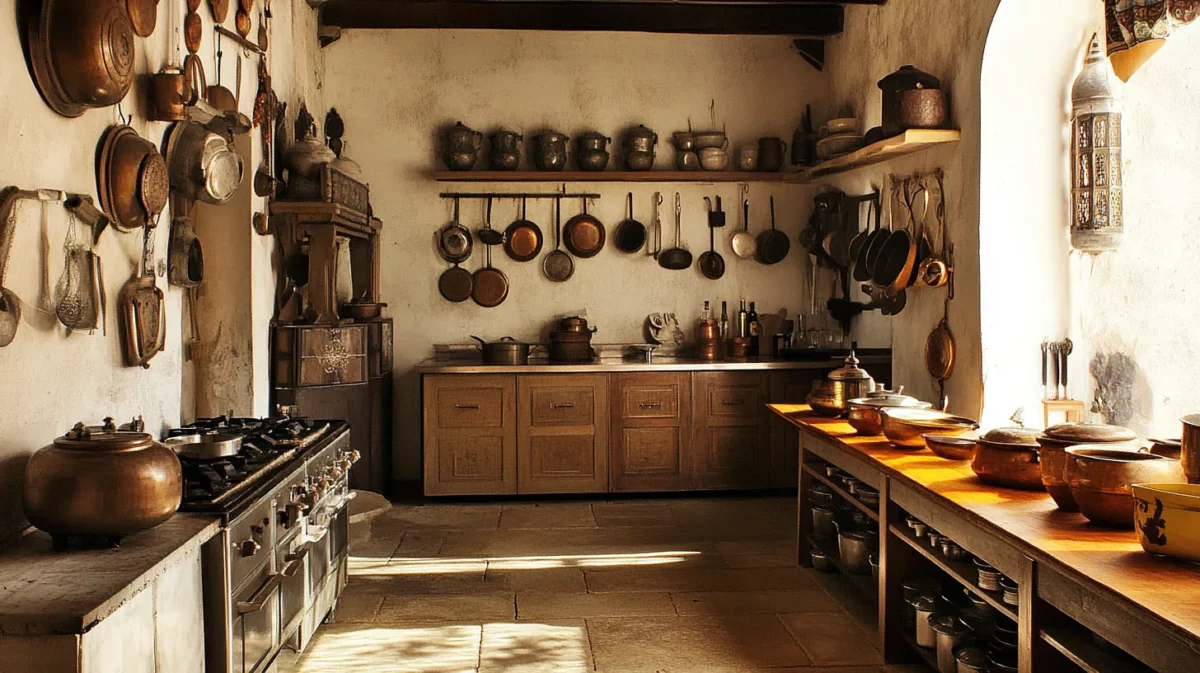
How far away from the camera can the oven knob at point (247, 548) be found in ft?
8.67

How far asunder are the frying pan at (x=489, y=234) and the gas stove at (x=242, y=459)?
2.76 metres

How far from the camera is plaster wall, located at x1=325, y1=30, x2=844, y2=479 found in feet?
22.0

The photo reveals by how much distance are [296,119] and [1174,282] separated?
15.4 feet

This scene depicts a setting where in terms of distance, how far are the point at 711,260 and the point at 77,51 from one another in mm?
4913

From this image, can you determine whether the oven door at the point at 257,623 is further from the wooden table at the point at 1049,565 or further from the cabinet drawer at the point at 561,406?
the cabinet drawer at the point at 561,406

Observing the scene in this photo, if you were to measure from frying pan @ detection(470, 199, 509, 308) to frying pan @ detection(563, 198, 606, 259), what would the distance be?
1.79 ft

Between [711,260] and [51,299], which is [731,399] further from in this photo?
[51,299]

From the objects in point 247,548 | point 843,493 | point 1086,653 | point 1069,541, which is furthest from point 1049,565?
point 247,548

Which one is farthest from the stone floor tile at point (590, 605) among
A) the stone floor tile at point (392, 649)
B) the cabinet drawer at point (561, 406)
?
the cabinet drawer at point (561, 406)

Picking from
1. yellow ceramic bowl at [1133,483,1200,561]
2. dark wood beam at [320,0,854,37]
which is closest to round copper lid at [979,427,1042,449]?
yellow ceramic bowl at [1133,483,1200,561]

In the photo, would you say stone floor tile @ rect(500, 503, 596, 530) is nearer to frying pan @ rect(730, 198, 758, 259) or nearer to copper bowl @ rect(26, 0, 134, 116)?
frying pan @ rect(730, 198, 758, 259)

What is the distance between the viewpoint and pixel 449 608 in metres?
4.12

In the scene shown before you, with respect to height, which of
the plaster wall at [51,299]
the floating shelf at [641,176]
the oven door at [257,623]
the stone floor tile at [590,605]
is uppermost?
the floating shelf at [641,176]

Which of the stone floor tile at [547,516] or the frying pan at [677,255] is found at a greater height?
the frying pan at [677,255]
